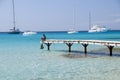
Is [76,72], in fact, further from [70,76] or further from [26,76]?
[26,76]

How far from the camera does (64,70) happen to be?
20234mm

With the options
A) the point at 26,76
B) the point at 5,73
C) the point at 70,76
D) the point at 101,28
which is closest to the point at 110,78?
the point at 70,76

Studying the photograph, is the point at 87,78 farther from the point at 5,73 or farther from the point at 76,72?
the point at 5,73

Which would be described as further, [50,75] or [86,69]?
[86,69]

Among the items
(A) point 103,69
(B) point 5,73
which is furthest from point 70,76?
(B) point 5,73

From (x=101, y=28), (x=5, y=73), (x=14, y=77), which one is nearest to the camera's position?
(x=14, y=77)

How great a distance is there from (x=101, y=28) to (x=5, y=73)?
587ft

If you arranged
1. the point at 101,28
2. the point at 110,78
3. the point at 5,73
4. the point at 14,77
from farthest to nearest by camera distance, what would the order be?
the point at 101,28 < the point at 5,73 < the point at 14,77 < the point at 110,78

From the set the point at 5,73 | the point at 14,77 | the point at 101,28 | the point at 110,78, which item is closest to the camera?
the point at 110,78

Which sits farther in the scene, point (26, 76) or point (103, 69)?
point (103, 69)

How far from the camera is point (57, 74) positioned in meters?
18.7

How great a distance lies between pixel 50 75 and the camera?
18.4m

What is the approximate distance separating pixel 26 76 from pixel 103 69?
6.02 meters

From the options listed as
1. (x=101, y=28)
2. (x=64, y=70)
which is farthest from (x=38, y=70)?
(x=101, y=28)
